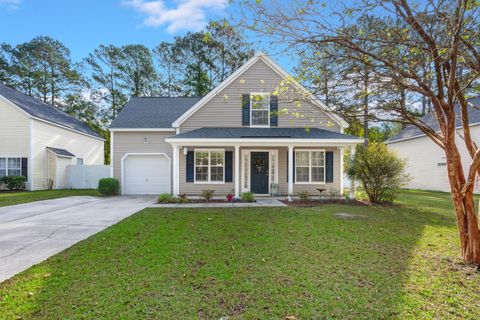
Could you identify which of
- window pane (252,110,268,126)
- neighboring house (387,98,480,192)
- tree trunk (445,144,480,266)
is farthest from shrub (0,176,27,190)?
neighboring house (387,98,480,192)


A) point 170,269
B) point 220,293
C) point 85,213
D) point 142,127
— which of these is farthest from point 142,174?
point 220,293

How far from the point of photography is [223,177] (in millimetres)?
13047

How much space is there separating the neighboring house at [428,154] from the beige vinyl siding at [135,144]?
46.3 feet

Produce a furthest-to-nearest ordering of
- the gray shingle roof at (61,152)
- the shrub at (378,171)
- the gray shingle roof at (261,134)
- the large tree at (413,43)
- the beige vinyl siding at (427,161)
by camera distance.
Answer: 1. the beige vinyl siding at (427,161)
2. the gray shingle roof at (61,152)
3. the gray shingle roof at (261,134)
4. the shrub at (378,171)
5. the large tree at (413,43)

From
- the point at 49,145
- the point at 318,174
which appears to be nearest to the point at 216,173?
the point at 318,174

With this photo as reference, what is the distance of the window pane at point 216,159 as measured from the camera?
13.1 metres

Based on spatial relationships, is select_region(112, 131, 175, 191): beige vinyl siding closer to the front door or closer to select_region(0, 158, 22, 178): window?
the front door

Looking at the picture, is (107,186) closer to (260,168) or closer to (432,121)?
(260,168)

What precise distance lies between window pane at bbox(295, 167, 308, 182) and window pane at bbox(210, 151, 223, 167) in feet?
12.5

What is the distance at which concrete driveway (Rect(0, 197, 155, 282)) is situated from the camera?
455 centimetres

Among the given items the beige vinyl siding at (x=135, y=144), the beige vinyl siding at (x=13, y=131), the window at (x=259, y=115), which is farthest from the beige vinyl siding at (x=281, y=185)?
the beige vinyl siding at (x=13, y=131)

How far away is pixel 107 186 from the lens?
13594mm

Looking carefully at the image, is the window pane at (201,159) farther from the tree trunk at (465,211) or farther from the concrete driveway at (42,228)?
the tree trunk at (465,211)

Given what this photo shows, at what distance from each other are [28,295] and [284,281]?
3.15 m
